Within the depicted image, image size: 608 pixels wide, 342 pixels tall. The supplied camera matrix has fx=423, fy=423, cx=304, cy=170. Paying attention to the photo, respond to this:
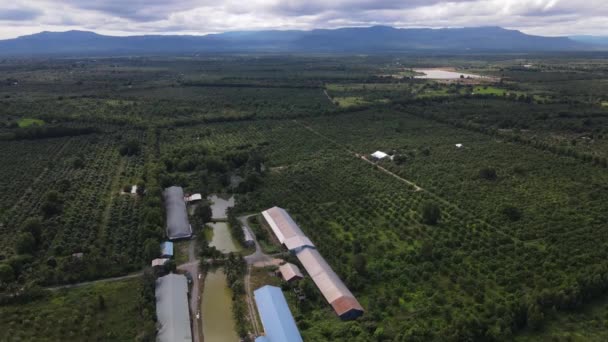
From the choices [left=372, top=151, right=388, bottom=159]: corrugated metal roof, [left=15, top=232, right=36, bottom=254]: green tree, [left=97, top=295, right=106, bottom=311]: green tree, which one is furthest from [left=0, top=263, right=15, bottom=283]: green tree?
[left=372, top=151, right=388, bottom=159]: corrugated metal roof

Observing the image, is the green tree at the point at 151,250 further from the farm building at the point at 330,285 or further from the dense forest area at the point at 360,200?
the farm building at the point at 330,285

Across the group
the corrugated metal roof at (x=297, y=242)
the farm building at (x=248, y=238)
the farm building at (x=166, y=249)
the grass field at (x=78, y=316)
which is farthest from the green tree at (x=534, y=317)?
the farm building at (x=166, y=249)

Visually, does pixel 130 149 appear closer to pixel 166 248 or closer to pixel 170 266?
pixel 166 248

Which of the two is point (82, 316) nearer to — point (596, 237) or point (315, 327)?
point (315, 327)

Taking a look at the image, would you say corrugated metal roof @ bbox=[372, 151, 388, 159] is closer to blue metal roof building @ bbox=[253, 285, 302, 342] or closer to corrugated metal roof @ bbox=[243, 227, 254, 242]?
corrugated metal roof @ bbox=[243, 227, 254, 242]

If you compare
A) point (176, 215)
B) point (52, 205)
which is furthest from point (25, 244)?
Result: point (176, 215)

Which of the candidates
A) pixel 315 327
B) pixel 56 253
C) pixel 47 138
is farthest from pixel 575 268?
pixel 47 138
